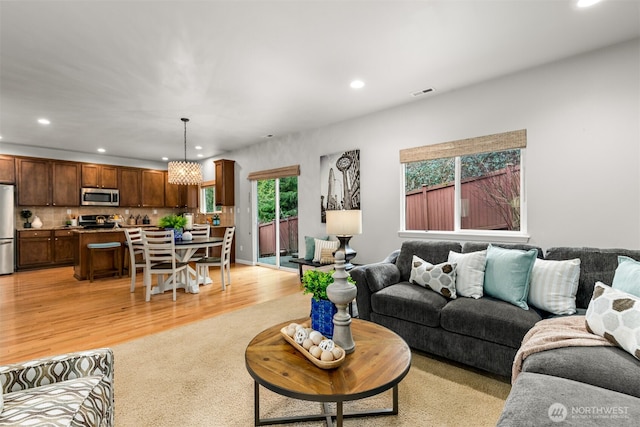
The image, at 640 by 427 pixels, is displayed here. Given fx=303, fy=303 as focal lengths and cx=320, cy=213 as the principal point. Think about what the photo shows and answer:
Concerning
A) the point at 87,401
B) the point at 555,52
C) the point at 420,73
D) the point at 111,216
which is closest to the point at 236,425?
the point at 87,401

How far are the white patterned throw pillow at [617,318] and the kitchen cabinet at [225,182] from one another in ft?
21.8

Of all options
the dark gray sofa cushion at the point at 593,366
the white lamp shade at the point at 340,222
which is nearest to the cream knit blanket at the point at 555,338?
the dark gray sofa cushion at the point at 593,366

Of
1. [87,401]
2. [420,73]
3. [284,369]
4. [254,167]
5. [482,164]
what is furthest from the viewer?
[254,167]

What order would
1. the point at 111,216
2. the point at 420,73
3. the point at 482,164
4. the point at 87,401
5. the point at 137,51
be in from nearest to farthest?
the point at 87,401
the point at 137,51
the point at 420,73
the point at 482,164
the point at 111,216

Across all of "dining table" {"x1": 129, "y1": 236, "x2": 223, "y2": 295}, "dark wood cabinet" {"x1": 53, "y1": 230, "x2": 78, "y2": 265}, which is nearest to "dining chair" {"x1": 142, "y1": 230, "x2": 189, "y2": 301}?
"dining table" {"x1": 129, "y1": 236, "x2": 223, "y2": 295}

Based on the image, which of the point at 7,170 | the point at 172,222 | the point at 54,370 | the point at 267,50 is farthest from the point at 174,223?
the point at 7,170

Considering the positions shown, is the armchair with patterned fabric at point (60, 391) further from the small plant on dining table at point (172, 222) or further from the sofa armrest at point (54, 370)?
the small plant on dining table at point (172, 222)

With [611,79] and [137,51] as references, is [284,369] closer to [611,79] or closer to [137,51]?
[137,51]

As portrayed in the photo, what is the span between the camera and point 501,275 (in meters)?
2.40

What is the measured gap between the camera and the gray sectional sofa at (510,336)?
1.17 m

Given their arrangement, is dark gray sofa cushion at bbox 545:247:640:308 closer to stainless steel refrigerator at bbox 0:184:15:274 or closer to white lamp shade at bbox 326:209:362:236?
white lamp shade at bbox 326:209:362:236

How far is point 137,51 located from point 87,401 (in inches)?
114

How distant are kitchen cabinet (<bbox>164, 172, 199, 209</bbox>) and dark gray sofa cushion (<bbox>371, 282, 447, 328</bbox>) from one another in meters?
7.17

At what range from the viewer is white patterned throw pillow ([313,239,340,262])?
4.90 metres
